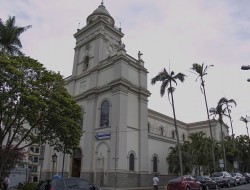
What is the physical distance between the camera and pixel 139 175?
1420 inches

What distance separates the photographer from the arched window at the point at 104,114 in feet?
126

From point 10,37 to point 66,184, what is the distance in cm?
1991

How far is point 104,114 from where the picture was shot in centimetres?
3916

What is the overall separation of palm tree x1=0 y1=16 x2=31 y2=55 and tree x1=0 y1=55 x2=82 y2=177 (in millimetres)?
8363

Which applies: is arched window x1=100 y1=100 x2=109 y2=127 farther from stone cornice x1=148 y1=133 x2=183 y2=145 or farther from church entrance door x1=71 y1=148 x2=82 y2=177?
stone cornice x1=148 y1=133 x2=183 y2=145

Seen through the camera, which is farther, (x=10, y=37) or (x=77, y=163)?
(x=77, y=163)

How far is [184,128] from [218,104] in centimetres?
1822

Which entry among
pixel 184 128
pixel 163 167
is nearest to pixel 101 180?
pixel 163 167

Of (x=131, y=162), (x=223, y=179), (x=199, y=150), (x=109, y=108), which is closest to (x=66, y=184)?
(x=223, y=179)

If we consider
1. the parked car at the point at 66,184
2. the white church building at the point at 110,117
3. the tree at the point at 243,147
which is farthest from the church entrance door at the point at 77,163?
the tree at the point at 243,147

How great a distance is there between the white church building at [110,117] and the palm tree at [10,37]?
13.5 meters

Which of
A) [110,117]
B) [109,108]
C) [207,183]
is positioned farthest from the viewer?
[109,108]

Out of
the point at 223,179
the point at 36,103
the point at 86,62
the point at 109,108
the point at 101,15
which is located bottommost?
the point at 223,179

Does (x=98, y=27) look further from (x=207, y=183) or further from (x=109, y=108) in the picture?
(x=207, y=183)
